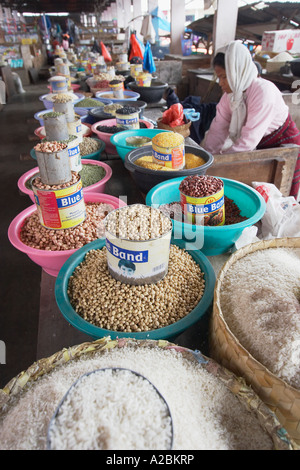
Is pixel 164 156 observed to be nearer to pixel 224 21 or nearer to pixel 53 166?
pixel 53 166

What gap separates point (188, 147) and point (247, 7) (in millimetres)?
9978

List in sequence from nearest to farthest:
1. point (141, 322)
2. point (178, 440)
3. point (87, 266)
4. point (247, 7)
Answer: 1. point (178, 440)
2. point (141, 322)
3. point (87, 266)
4. point (247, 7)

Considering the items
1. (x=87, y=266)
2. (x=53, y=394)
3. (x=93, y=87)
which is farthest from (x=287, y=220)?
(x=93, y=87)

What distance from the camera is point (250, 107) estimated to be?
7.70 feet

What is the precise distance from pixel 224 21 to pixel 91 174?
527 cm

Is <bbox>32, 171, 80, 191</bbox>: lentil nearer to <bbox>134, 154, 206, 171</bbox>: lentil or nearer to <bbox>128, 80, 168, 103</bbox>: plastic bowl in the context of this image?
<bbox>134, 154, 206, 171</bbox>: lentil

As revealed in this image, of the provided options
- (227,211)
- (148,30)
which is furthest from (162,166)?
(148,30)

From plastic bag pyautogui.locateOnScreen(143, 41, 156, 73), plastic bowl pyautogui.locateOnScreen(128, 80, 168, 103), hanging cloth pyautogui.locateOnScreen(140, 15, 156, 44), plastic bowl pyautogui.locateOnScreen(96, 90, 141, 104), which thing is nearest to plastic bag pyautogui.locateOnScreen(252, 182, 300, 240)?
plastic bowl pyautogui.locateOnScreen(96, 90, 141, 104)

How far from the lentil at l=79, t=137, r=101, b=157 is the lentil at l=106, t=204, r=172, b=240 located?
43.6 inches

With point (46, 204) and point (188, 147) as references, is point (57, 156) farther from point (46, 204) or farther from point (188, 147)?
point (188, 147)

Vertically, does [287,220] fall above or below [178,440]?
below

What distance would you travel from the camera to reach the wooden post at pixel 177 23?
7.24 metres

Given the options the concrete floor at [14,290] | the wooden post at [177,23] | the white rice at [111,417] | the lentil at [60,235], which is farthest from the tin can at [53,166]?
the wooden post at [177,23]

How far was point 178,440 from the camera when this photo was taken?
515 mm
